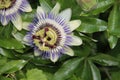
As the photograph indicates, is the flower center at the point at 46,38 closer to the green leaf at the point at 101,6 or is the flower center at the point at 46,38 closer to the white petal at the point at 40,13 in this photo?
the white petal at the point at 40,13

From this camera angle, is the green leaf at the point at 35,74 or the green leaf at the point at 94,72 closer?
the green leaf at the point at 35,74

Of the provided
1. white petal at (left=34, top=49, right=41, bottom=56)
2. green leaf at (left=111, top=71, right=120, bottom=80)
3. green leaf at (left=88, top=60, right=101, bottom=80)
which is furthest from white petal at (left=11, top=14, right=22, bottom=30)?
green leaf at (left=111, top=71, right=120, bottom=80)

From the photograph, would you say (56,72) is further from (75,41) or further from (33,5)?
(33,5)

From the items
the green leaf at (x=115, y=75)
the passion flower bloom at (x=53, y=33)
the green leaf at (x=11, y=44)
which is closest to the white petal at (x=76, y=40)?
the passion flower bloom at (x=53, y=33)

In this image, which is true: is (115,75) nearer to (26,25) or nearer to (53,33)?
(53,33)

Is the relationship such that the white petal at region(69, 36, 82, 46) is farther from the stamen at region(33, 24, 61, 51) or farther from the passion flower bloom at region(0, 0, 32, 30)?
the passion flower bloom at region(0, 0, 32, 30)

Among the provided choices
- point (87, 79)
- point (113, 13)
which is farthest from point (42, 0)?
point (87, 79)

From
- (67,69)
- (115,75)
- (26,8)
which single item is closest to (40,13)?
(26,8)
